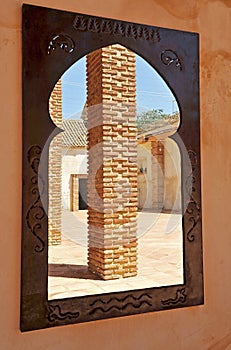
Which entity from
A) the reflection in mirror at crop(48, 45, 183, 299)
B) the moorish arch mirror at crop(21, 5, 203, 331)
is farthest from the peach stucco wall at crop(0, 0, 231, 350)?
the reflection in mirror at crop(48, 45, 183, 299)

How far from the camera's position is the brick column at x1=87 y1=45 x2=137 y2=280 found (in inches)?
61.0

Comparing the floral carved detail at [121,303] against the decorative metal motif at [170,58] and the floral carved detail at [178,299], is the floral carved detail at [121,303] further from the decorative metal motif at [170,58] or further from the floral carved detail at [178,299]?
the decorative metal motif at [170,58]

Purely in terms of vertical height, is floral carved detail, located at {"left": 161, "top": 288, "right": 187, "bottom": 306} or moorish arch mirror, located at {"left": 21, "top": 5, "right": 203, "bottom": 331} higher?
moorish arch mirror, located at {"left": 21, "top": 5, "right": 203, "bottom": 331}

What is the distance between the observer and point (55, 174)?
1407mm

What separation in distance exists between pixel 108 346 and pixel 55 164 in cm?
73

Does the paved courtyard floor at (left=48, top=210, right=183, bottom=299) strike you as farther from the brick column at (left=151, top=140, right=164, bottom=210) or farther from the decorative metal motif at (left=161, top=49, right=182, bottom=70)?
the decorative metal motif at (left=161, top=49, right=182, bottom=70)

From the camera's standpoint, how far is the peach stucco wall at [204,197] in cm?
128

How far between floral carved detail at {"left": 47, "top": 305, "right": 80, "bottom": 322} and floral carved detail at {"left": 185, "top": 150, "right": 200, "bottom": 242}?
57cm

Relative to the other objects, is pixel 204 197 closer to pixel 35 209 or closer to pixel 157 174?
pixel 157 174

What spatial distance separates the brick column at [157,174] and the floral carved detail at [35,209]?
0.52 metres

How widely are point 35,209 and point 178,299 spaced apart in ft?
2.32

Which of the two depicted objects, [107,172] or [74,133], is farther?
[107,172]

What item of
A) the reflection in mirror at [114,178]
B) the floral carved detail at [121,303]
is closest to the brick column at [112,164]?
the reflection in mirror at [114,178]

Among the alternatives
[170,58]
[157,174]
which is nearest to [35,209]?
[157,174]
